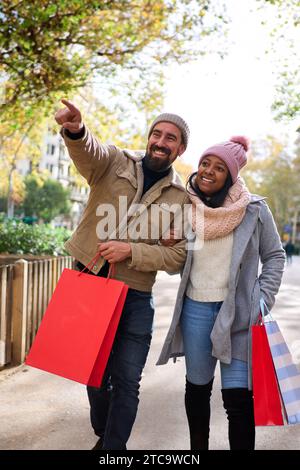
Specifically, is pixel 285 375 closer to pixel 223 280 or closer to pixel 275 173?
pixel 223 280

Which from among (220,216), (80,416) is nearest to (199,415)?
(220,216)

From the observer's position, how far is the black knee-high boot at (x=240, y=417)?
2885 millimetres

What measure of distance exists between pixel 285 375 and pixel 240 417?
34cm

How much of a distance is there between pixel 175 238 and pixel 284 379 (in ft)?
3.19

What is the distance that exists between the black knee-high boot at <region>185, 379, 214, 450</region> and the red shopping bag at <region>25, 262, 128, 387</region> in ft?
1.78

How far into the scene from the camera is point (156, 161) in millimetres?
3197

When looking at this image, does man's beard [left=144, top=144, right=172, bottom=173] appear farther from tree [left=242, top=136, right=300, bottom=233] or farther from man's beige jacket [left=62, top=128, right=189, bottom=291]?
tree [left=242, top=136, right=300, bottom=233]

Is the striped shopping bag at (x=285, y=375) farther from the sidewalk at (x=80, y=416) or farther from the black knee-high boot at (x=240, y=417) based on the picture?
the sidewalk at (x=80, y=416)

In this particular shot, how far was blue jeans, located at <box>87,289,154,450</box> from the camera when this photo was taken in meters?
3.10

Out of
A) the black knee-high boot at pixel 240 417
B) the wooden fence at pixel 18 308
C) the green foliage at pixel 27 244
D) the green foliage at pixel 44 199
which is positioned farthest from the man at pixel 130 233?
the green foliage at pixel 44 199

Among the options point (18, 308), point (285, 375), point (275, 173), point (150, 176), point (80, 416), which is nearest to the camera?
point (285, 375)

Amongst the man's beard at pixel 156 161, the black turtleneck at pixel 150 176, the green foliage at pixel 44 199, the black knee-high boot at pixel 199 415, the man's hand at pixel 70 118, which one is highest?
the man's hand at pixel 70 118

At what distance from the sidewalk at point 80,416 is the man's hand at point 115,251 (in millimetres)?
1320

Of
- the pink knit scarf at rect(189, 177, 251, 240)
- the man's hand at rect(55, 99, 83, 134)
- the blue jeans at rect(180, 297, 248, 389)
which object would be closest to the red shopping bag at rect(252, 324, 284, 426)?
the blue jeans at rect(180, 297, 248, 389)
